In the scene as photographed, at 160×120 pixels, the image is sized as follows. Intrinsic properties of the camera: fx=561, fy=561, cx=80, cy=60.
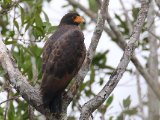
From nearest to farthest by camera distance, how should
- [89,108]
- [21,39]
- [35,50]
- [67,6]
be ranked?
[89,108], [21,39], [35,50], [67,6]

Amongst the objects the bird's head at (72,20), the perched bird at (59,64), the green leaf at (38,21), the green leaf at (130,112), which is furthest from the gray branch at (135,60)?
the perched bird at (59,64)

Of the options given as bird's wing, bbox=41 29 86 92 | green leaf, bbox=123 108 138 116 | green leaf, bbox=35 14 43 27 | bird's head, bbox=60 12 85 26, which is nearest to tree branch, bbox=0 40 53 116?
bird's wing, bbox=41 29 86 92

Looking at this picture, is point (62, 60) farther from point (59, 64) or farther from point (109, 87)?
point (109, 87)

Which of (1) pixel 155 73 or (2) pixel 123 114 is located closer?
(2) pixel 123 114

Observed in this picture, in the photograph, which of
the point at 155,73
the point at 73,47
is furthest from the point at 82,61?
the point at 155,73

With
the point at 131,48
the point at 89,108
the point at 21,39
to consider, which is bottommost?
the point at 89,108

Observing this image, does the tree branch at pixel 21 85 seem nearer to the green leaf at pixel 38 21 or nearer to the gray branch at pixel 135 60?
the green leaf at pixel 38 21

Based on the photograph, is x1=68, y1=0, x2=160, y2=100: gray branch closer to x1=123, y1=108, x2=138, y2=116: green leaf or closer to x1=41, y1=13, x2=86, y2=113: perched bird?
x1=123, y1=108, x2=138, y2=116: green leaf

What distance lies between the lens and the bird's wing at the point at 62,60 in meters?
4.11

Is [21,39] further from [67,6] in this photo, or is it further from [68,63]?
[67,6]

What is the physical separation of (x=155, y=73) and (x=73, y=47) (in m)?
3.00

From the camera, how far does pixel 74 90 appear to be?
13.5 ft

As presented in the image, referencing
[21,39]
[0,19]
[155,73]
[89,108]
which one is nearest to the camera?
[89,108]

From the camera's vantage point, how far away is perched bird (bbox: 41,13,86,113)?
405 centimetres
